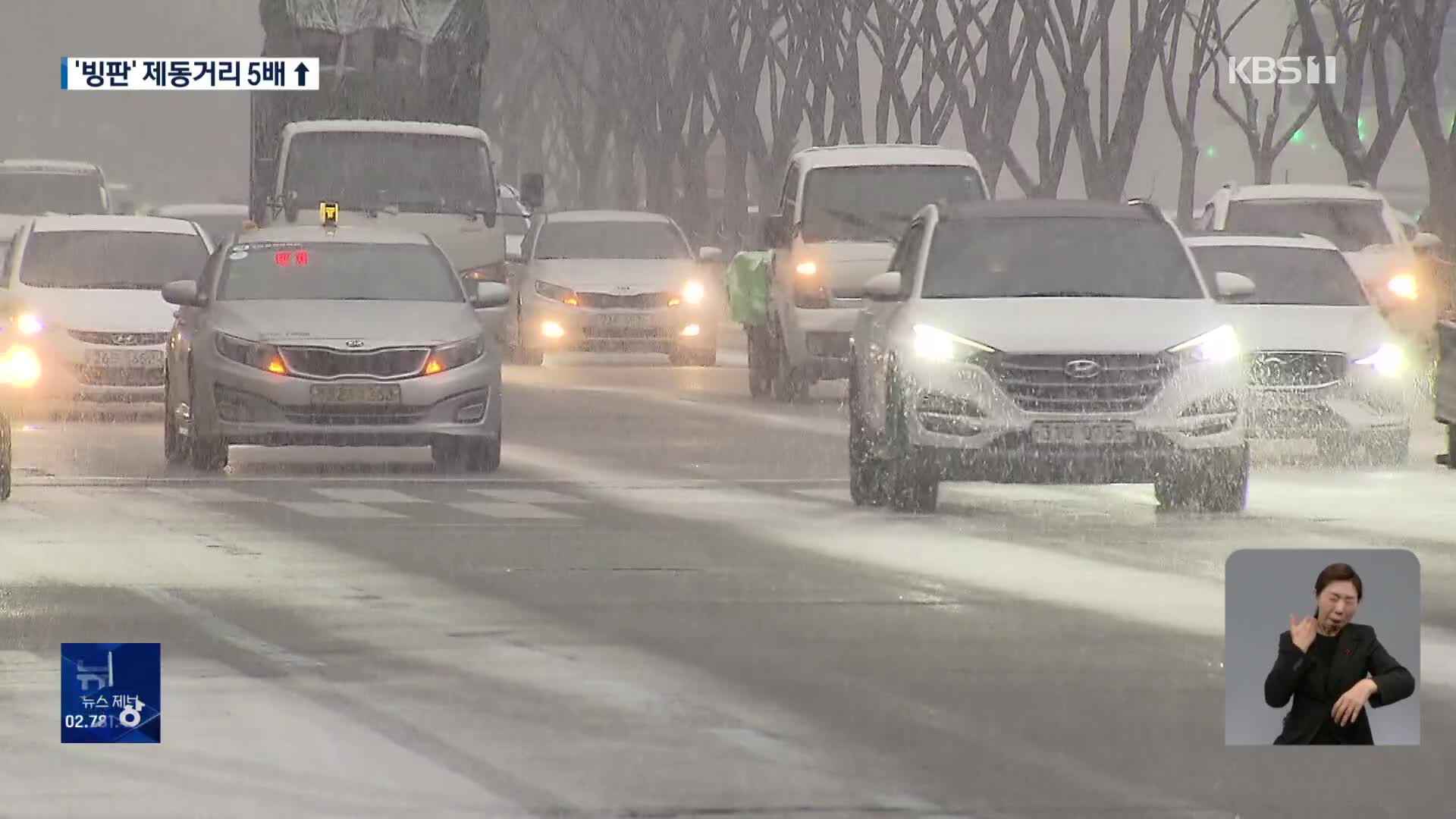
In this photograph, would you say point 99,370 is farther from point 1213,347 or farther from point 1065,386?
point 1213,347

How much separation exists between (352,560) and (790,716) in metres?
4.94

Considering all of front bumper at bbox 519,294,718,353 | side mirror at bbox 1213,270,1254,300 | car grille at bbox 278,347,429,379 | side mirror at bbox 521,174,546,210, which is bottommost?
front bumper at bbox 519,294,718,353

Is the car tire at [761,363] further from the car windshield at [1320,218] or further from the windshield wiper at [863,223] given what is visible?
the car windshield at [1320,218]

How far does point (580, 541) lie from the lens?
Result: 15.6 m

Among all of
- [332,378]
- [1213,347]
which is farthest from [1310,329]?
[332,378]

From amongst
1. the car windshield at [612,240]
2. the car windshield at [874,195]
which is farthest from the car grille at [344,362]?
the car windshield at [612,240]

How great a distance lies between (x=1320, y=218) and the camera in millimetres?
30844

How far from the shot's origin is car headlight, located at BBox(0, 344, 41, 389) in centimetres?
2506

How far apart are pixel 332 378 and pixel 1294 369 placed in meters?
5.67

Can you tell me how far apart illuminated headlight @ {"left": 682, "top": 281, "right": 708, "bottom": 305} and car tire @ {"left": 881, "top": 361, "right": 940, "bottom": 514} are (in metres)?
17.0

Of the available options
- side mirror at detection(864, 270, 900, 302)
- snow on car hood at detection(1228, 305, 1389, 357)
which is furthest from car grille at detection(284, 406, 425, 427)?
snow on car hood at detection(1228, 305, 1389, 357)

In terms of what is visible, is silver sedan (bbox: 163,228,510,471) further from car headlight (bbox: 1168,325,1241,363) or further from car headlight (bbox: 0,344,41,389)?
car headlight (bbox: 1168,325,1241,363)

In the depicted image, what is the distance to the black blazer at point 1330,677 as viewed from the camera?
7.72 metres

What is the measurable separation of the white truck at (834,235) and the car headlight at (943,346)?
9831 millimetres
